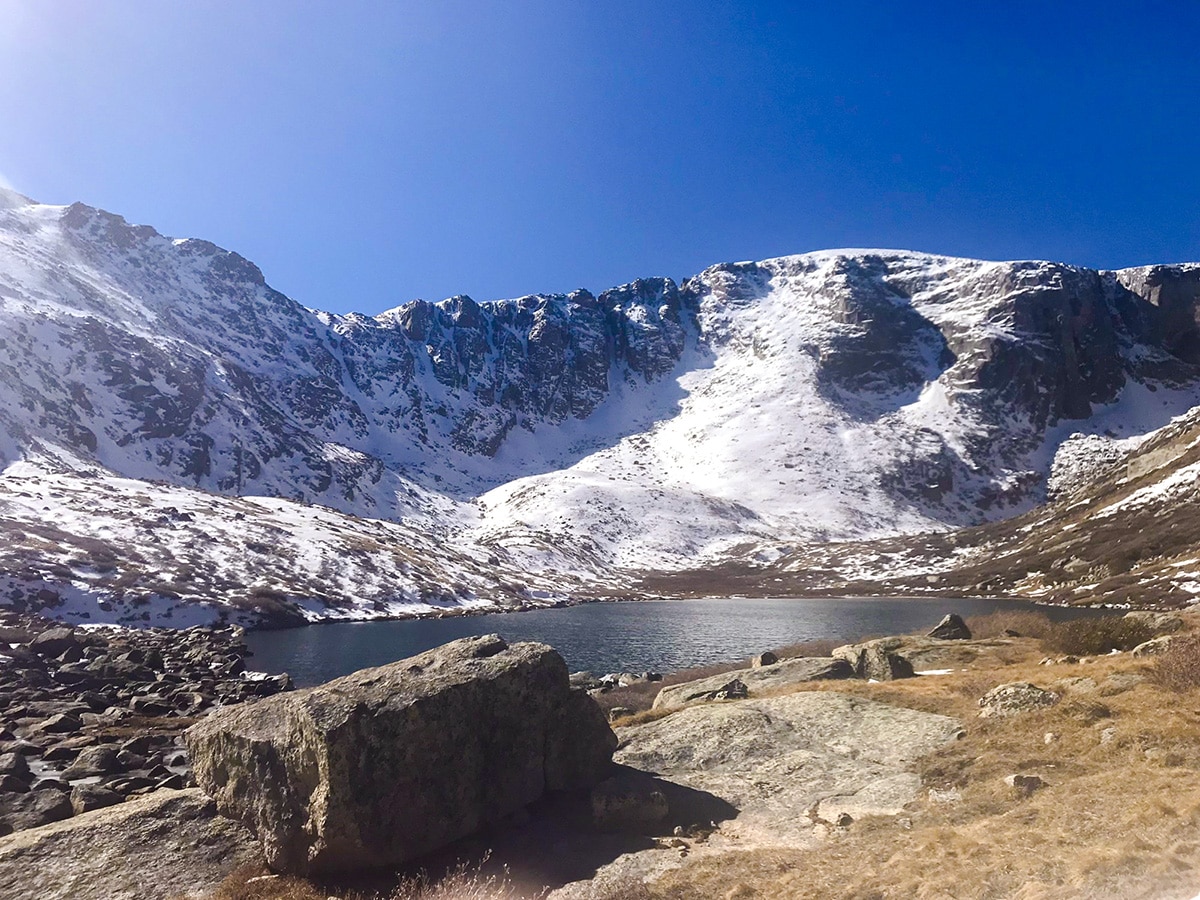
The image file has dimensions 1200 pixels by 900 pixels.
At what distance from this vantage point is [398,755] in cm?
1412

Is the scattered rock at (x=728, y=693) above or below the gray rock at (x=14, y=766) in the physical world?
below

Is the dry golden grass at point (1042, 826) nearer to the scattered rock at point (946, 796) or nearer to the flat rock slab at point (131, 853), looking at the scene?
the scattered rock at point (946, 796)

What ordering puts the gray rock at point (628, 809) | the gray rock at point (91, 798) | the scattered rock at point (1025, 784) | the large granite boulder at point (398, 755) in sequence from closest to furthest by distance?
1. the scattered rock at point (1025, 784)
2. the large granite boulder at point (398, 755)
3. the gray rock at point (628, 809)
4. the gray rock at point (91, 798)

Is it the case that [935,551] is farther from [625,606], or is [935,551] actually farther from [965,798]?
[965,798]

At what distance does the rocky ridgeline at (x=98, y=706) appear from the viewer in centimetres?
1952

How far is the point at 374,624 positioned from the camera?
97.1 metres

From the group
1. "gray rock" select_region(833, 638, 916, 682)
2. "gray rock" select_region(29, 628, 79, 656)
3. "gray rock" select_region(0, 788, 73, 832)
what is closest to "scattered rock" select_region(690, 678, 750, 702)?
"gray rock" select_region(833, 638, 916, 682)

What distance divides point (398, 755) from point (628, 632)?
73.1 metres

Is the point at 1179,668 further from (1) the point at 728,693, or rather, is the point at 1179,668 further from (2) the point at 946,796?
(1) the point at 728,693

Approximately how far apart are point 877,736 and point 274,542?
121 metres

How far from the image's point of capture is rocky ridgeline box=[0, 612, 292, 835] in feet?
64.0

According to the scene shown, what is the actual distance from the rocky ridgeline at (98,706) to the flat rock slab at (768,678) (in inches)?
687

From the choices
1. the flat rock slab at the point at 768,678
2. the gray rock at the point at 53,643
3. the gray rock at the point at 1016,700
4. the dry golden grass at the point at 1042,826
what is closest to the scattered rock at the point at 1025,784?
the dry golden grass at the point at 1042,826

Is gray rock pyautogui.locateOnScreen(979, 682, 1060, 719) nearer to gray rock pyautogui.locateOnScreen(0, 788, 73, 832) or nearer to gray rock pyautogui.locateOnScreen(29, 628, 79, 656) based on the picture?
gray rock pyautogui.locateOnScreen(0, 788, 73, 832)
